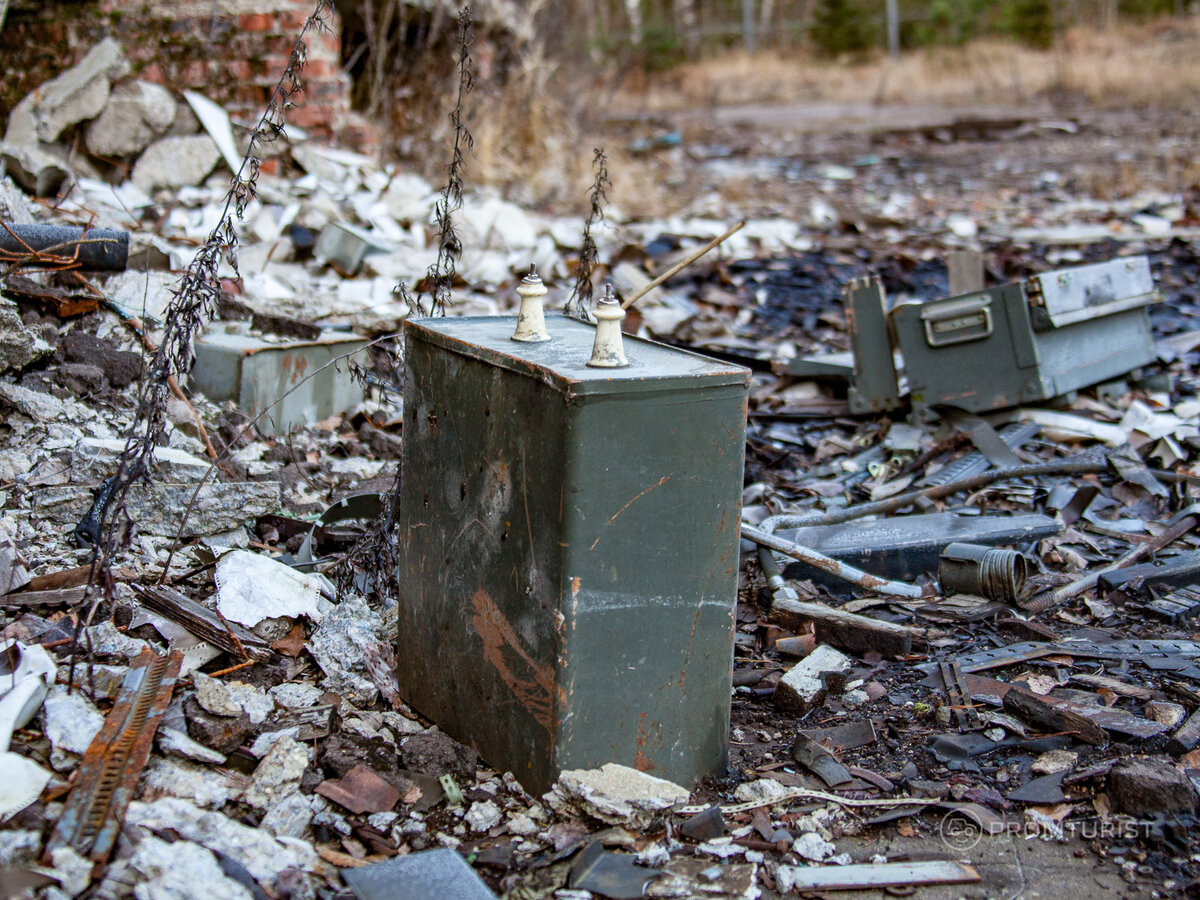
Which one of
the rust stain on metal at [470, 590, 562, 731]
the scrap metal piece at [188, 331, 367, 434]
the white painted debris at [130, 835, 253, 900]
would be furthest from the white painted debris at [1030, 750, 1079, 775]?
the scrap metal piece at [188, 331, 367, 434]

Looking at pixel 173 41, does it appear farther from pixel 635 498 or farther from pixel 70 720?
pixel 635 498

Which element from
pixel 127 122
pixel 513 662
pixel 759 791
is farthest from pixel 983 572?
pixel 127 122

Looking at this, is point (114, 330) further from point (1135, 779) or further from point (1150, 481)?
point (1150, 481)

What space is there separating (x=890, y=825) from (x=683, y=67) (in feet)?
88.8

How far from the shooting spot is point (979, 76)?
70.2 feet

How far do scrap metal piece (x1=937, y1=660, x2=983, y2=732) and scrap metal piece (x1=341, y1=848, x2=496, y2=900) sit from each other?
139 centimetres

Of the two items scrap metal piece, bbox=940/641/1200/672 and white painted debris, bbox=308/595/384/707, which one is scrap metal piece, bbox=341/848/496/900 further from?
scrap metal piece, bbox=940/641/1200/672

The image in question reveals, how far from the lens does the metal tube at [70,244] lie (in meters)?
3.83

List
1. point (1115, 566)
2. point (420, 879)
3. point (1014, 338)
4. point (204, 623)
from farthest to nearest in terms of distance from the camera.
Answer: point (1014, 338) → point (1115, 566) → point (204, 623) → point (420, 879)

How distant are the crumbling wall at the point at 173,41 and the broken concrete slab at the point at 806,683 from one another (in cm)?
609

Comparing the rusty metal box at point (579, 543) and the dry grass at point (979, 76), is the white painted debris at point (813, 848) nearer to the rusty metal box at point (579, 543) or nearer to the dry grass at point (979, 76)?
the rusty metal box at point (579, 543)

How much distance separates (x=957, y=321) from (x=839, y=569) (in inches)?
73.0

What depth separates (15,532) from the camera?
2.99 metres

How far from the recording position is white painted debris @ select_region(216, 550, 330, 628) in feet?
9.14
